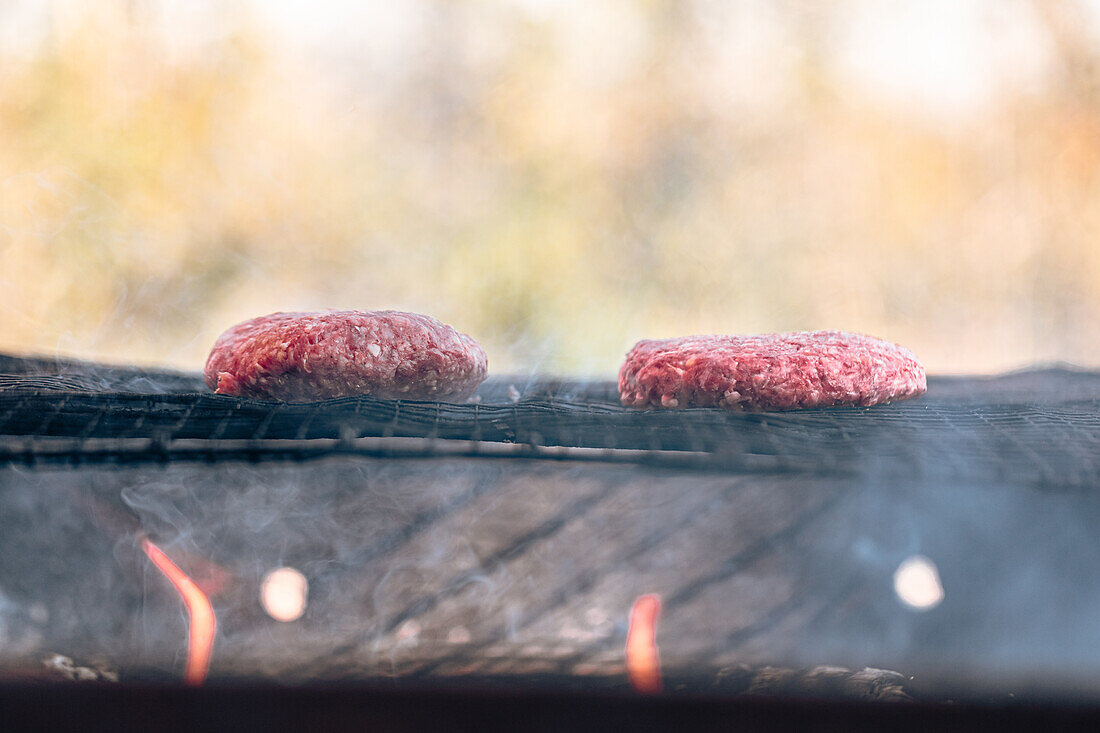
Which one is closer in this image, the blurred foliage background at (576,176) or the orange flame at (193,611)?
the orange flame at (193,611)

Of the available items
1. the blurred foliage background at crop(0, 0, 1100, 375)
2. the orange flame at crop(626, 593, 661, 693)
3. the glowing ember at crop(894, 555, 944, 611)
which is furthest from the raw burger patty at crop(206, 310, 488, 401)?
the blurred foliage background at crop(0, 0, 1100, 375)

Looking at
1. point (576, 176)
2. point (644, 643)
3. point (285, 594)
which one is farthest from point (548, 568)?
point (576, 176)

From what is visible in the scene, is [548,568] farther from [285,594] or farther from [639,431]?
[285,594]

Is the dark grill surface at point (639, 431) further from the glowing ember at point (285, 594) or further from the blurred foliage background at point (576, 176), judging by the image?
the blurred foliage background at point (576, 176)

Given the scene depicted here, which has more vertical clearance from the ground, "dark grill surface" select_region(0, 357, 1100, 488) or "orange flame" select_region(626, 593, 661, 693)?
"dark grill surface" select_region(0, 357, 1100, 488)

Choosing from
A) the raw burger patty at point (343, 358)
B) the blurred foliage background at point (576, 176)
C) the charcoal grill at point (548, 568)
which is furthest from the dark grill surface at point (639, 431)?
the blurred foliage background at point (576, 176)

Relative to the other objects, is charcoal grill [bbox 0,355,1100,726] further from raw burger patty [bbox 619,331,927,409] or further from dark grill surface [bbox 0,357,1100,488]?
raw burger patty [bbox 619,331,927,409]
